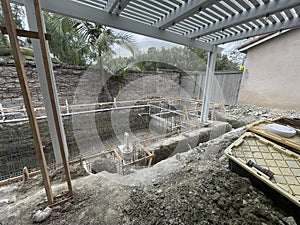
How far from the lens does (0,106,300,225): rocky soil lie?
745 mm

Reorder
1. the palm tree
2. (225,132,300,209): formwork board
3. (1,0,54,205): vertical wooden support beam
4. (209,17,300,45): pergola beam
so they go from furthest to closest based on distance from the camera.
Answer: the palm tree, (209,17,300,45): pergola beam, (225,132,300,209): formwork board, (1,0,54,205): vertical wooden support beam

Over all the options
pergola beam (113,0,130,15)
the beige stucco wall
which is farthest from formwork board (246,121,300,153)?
the beige stucco wall

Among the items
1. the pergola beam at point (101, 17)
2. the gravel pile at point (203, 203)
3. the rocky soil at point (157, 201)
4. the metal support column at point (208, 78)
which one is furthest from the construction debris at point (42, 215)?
the metal support column at point (208, 78)

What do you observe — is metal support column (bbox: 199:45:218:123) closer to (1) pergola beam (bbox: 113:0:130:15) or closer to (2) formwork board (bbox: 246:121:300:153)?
(2) formwork board (bbox: 246:121:300:153)

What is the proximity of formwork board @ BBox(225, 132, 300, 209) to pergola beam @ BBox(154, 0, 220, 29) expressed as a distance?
1348 millimetres

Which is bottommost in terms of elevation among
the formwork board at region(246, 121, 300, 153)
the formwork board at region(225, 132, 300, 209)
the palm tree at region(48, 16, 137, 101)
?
the formwork board at region(225, 132, 300, 209)

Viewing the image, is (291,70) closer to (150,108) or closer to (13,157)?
(150,108)

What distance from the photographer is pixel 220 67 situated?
7441 millimetres

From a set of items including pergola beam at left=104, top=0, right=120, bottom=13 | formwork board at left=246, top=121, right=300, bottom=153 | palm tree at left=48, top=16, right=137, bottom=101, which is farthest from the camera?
palm tree at left=48, top=16, right=137, bottom=101

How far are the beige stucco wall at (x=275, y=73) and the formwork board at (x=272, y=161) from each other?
12.5ft

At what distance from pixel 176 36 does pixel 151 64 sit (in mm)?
4761

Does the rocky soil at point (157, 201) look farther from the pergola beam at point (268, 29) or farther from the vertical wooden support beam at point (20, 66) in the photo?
the pergola beam at point (268, 29)

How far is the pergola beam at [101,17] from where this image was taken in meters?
1.08

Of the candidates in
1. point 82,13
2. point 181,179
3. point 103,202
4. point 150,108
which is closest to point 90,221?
point 103,202
